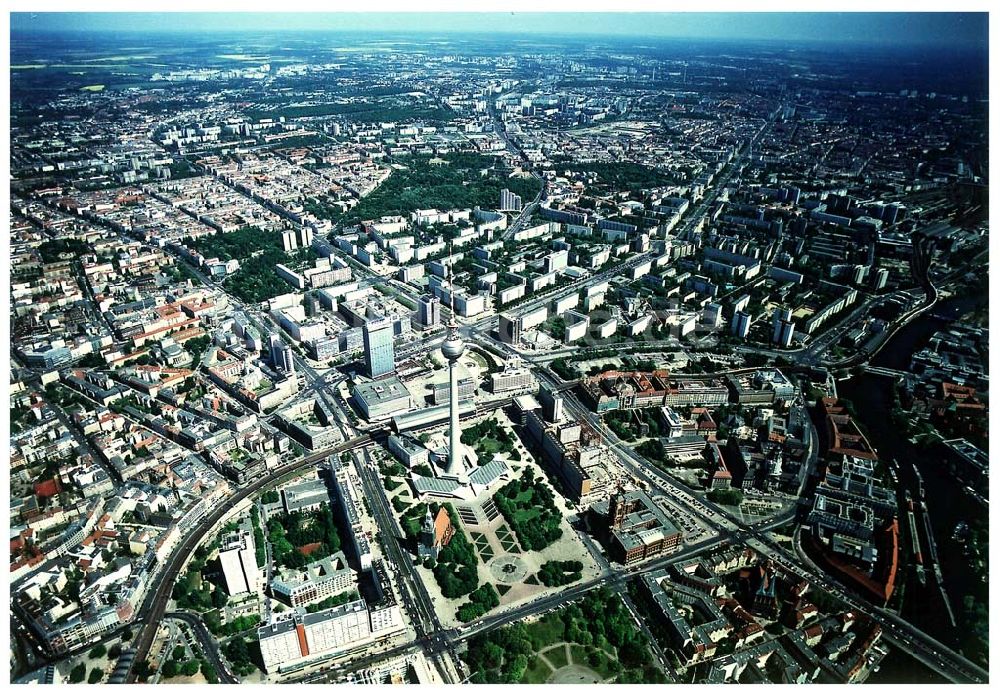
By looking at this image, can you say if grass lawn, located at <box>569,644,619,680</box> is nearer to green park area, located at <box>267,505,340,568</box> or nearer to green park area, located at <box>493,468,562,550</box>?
green park area, located at <box>493,468,562,550</box>

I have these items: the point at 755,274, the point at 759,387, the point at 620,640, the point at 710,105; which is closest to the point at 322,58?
the point at 710,105

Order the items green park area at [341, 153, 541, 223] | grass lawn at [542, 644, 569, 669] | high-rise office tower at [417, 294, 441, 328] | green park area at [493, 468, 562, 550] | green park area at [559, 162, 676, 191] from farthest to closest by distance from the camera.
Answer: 1. green park area at [559, 162, 676, 191]
2. green park area at [341, 153, 541, 223]
3. high-rise office tower at [417, 294, 441, 328]
4. green park area at [493, 468, 562, 550]
5. grass lawn at [542, 644, 569, 669]

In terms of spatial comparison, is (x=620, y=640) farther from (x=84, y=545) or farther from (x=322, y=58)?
(x=322, y=58)

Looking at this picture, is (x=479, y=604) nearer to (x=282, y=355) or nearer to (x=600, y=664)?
(x=600, y=664)

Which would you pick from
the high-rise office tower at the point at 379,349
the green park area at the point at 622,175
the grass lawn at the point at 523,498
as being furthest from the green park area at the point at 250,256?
the green park area at the point at 622,175

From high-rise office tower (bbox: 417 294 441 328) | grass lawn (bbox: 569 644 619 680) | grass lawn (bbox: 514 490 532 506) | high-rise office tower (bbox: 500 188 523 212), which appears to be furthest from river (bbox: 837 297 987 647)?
high-rise office tower (bbox: 500 188 523 212)
